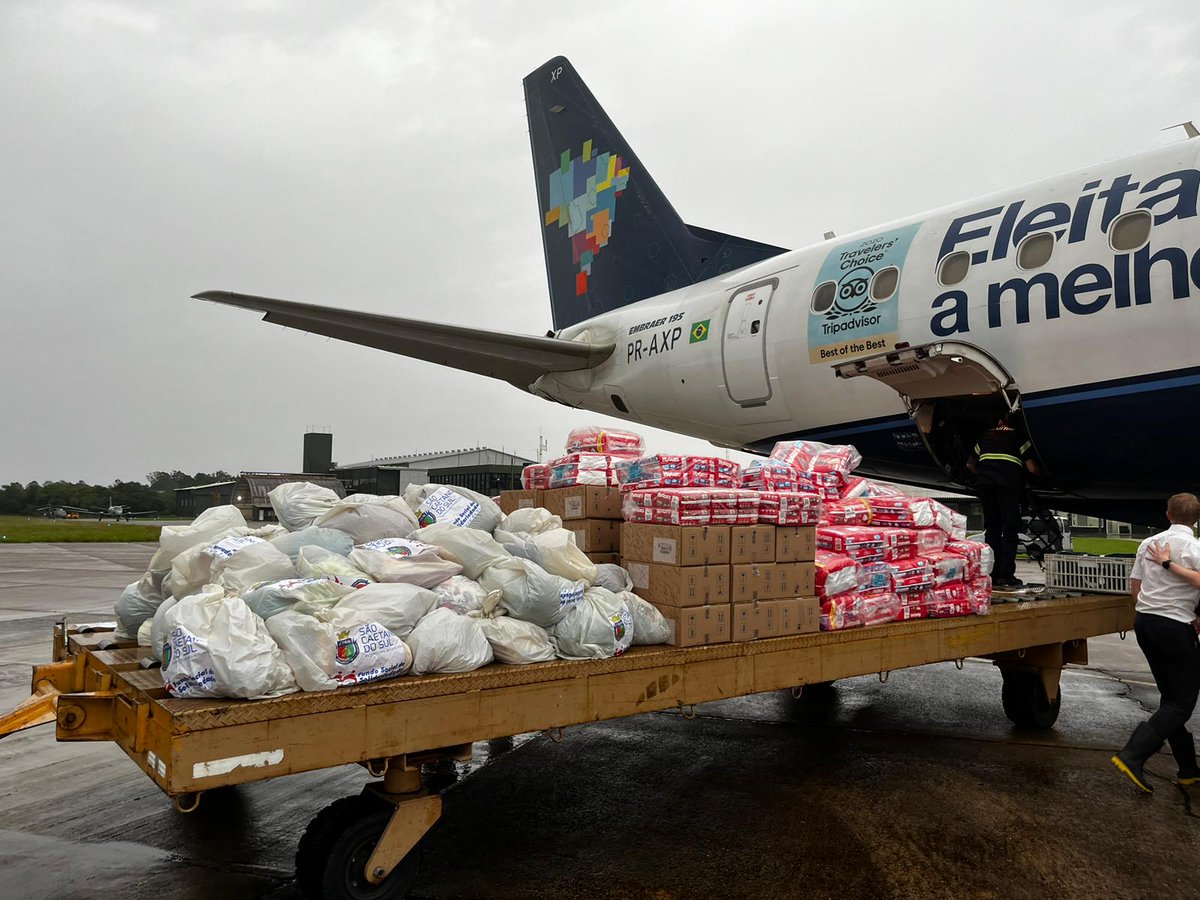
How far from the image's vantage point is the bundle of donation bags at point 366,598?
2629 mm

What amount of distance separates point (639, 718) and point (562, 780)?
174 cm

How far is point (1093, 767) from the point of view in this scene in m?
5.05

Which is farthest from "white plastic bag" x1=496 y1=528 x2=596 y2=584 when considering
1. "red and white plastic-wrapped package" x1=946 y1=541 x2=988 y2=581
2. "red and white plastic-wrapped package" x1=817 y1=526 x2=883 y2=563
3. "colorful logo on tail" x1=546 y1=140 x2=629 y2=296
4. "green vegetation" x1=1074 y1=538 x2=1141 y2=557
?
"green vegetation" x1=1074 y1=538 x2=1141 y2=557

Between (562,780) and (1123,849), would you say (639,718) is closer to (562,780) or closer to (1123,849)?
(562,780)

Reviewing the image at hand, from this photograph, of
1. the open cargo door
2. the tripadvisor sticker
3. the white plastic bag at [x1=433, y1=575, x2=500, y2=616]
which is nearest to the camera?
the white plastic bag at [x1=433, y1=575, x2=500, y2=616]

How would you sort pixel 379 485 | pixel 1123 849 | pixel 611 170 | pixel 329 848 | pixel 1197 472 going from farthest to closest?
pixel 379 485 → pixel 611 170 → pixel 1197 472 → pixel 1123 849 → pixel 329 848

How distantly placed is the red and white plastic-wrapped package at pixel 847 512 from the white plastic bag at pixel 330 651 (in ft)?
9.51

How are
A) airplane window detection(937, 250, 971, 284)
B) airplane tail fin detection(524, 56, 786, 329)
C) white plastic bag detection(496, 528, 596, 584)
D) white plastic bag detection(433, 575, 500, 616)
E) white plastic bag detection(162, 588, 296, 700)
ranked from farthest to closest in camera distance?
airplane tail fin detection(524, 56, 786, 329)
airplane window detection(937, 250, 971, 284)
white plastic bag detection(496, 528, 596, 584)
white plastic bag detection(433, 575, 500, 616)
white plastic bag detection(162, 588, 296, 700)

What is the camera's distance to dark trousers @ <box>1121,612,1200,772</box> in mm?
4488

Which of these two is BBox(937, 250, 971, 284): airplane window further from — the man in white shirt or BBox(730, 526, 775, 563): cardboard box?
BBox(730, 526, 775, 563): cardboard box

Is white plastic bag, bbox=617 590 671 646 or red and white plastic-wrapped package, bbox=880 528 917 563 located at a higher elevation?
red and white plastic-wrapped package, bbox=880 528 917 563

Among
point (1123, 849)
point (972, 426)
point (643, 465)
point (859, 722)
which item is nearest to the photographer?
point (1123, 849)

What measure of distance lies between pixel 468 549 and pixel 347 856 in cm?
129

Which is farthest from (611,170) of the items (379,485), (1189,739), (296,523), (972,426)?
(379,485)
